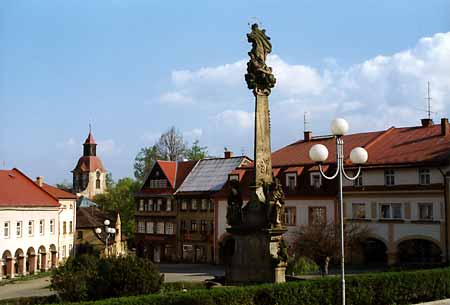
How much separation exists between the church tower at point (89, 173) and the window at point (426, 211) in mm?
95661

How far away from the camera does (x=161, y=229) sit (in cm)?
6006

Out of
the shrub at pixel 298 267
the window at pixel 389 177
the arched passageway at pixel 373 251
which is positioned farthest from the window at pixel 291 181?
the shrub at pixel 298 267

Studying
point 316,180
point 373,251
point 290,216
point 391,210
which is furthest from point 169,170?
point 391,210

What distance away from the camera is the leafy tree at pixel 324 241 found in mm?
36500

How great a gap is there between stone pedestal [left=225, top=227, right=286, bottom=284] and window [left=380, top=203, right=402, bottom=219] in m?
23.6

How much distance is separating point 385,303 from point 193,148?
56521 millimetres

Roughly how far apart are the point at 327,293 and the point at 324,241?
63.0ft

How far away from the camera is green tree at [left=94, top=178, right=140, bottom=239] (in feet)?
267

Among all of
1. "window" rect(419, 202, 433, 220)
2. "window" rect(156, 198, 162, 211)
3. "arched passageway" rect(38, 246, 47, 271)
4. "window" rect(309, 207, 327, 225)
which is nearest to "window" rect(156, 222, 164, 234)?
"window" rect(156, 198, 162, 211)

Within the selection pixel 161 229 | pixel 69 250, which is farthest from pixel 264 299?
pixel 69 250

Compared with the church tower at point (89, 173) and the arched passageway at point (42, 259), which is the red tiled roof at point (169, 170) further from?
the church tower at point (89, 173)

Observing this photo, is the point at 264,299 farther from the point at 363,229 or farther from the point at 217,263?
the point at 217,263

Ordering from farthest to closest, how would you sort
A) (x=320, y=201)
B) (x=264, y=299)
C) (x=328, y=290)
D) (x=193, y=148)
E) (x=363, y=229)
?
1. (x=193, y=148)
2. (x=320, y=201)
3. (x=363, y=229)
4. (x=328, y=290)
5. (x=264, y=299)

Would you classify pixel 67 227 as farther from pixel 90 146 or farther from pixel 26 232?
pixel 90 146
